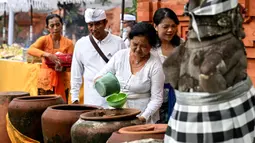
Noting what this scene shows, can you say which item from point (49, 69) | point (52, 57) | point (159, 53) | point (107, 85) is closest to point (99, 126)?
point (107, 85)

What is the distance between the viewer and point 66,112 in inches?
157

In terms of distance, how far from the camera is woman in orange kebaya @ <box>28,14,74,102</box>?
643 cm

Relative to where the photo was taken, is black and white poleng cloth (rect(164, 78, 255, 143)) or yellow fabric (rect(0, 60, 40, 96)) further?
yellow fabric (rect(0, 60, 40, 96))

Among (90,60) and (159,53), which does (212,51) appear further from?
(90,60)

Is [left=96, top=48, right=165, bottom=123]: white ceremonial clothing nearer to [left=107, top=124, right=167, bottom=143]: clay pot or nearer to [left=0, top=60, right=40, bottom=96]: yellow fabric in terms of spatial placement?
[left=107, top=124, right=167, bottom=143]: clay pot

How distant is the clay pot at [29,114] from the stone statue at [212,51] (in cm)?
253

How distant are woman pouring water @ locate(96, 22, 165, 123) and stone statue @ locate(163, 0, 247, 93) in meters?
1.67

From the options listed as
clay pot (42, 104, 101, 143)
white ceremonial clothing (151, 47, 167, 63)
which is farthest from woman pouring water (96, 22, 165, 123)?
clay pot (42, 104, 101, 143)

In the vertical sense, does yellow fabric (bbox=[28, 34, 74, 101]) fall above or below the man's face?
below

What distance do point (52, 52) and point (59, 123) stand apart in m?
2.68

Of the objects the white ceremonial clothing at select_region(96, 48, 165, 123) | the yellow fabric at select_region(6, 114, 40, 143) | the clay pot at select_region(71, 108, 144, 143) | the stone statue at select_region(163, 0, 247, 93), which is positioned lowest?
the yellow fabric at select_region(6, 114, 40, 143)

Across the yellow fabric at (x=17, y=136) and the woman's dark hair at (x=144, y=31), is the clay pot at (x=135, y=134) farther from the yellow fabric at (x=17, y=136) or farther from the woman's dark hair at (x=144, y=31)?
the yellow fabric at (x=17, y=136)

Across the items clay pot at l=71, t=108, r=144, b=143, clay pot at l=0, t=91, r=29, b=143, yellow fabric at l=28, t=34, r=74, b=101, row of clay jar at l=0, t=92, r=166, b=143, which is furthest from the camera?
yellow fabric at l=28, t=34, r=74, b=101

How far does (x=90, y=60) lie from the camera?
5.12m
